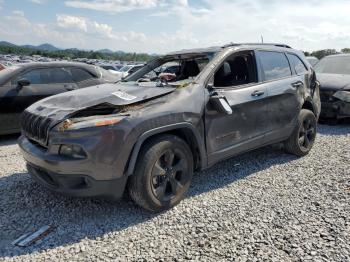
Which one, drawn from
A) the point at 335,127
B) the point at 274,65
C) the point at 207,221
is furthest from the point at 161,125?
the point at 335,127

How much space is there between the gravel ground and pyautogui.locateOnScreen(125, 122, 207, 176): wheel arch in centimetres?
49

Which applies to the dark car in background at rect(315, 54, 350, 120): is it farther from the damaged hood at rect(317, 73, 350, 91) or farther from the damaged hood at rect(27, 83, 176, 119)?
the damaged hood at rect(27, 83, 176, 119)

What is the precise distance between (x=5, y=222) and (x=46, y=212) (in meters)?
0.40

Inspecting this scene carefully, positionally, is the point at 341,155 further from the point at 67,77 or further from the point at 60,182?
the point at 67,77

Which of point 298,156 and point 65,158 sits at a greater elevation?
point 65,158

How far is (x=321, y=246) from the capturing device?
3.11 m

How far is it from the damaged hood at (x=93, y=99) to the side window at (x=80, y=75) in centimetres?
371

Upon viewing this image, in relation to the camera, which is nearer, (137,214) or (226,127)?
(137,214)

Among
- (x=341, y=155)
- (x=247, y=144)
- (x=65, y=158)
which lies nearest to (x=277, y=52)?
(x=247, y=144)

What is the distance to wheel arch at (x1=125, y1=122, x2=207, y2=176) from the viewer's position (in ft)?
11.3

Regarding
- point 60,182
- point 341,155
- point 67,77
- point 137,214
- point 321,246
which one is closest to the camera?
point 321,246

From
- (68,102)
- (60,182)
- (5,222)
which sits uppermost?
(68,102)

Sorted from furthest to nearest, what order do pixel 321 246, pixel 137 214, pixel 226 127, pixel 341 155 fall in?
pixel 341 155
pixel 226 127
pixel 137 214
pixel 321 246

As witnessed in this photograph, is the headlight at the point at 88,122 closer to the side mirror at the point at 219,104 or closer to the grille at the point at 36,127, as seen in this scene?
the grille at the point at 36,127
